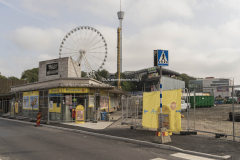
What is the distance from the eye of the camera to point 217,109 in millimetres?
10570

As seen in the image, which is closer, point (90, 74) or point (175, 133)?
point (175, 133)

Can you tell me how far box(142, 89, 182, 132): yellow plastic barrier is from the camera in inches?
429

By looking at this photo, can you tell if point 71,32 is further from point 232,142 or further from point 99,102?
point 232,142

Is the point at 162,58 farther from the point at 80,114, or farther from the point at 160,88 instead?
the point at 80,114

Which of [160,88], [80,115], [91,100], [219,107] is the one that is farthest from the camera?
[91,100]

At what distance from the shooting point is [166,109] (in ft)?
37.8

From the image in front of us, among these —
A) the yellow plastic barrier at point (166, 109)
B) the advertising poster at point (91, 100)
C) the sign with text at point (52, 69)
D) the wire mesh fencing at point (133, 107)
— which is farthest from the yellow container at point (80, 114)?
the sign with text at point (52, 69)

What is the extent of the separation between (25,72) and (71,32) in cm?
4900

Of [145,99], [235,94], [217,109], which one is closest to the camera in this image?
[235,94]

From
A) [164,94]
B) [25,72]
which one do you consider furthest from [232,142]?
[25,72]

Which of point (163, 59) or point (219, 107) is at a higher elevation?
point (163, 59)

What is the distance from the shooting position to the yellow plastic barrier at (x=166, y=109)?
10.9 meters

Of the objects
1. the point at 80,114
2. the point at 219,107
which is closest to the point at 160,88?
the point at 219,107

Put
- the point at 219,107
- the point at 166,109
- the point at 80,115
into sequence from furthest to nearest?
the point at 80,115, the point at 166,109, the point at 219,107
